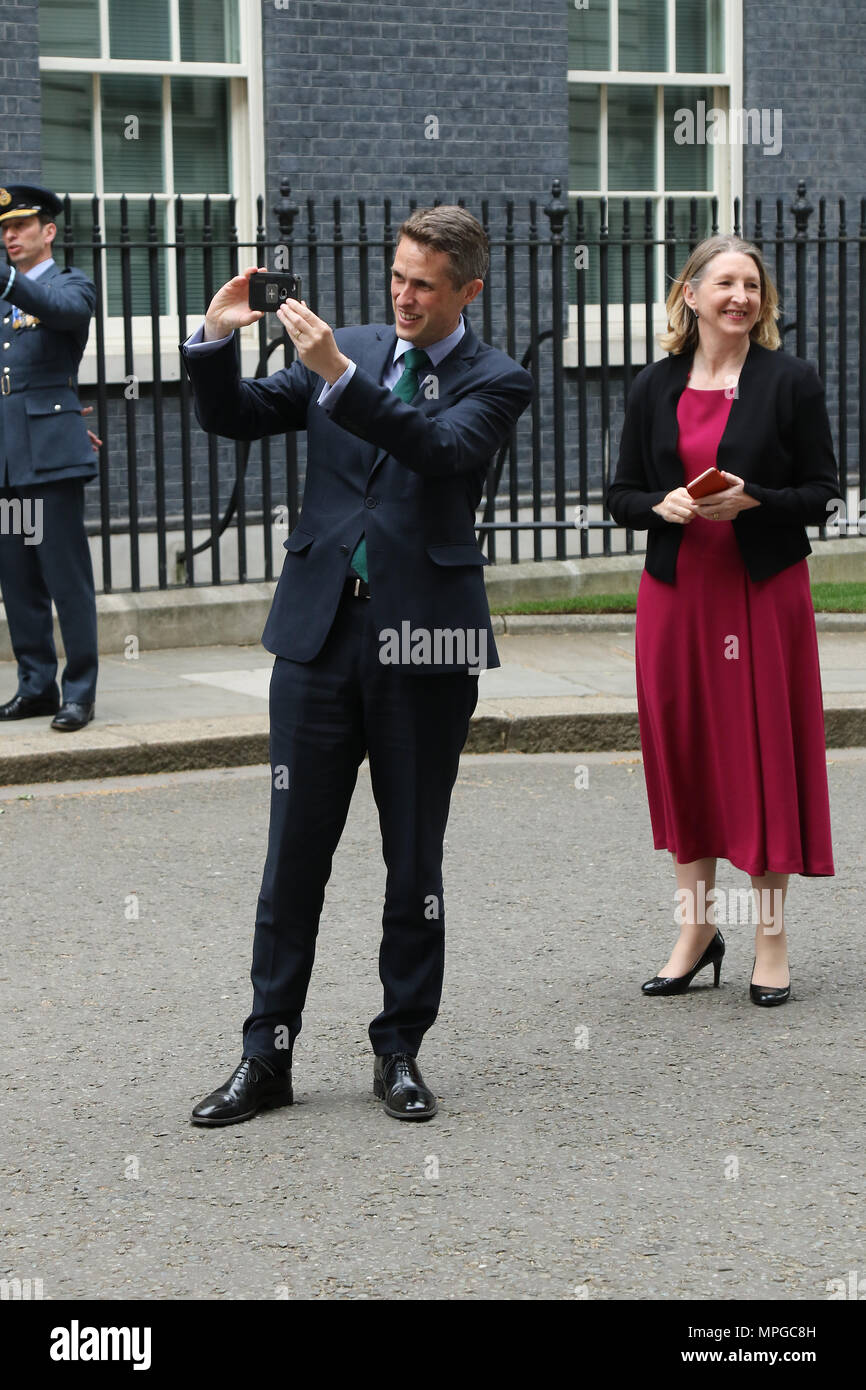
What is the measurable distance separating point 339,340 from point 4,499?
4.25m

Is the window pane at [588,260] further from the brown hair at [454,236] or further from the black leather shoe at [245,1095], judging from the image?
the black leather shoe at [245,1095]

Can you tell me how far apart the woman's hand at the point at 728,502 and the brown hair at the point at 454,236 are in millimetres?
1118

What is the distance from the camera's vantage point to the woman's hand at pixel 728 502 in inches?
197

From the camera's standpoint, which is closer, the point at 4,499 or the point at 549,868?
the point at 549,868

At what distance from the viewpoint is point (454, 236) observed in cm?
405

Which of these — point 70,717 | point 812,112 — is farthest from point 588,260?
Result: point 70,717

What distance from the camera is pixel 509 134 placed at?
1258 cm

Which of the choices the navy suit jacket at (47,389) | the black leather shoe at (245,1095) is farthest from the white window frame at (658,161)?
the black leather shoe at (245,1095)

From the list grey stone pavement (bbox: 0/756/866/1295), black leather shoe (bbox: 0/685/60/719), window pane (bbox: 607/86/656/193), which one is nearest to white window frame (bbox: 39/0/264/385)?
window pane (bbox: 607/86/656/193)

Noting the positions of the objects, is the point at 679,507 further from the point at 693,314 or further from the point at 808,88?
the point at 808,88

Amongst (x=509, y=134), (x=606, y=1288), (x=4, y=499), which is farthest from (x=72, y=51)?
(x=606, y=1288)

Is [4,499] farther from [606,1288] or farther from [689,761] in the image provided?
[606,1288]

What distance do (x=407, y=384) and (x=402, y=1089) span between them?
1.53 metres

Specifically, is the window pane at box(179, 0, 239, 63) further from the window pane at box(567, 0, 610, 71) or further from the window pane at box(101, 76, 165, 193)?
the window pane at box(567, 0, 610, 71)
